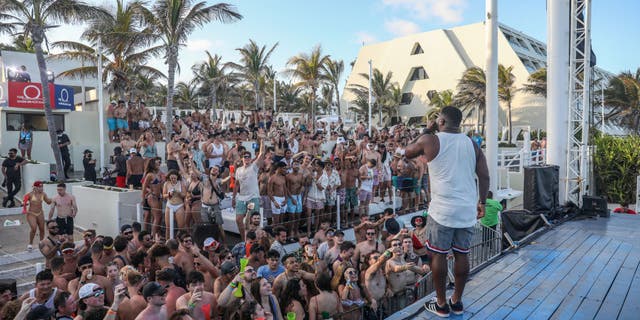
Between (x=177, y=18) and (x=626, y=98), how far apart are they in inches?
1256

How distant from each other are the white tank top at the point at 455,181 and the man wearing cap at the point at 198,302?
2465 millimetres

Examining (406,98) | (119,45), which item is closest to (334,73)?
(406,98)

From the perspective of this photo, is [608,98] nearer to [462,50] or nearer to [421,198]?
[462,50]

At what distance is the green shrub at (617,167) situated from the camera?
15719mm

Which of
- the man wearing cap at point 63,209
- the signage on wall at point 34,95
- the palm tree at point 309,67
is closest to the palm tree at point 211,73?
the palm tree at point 309,67

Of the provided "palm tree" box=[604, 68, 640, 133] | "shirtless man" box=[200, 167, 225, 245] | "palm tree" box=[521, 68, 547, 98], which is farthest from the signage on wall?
"palm tree" box=[604, 68, 640, 133]

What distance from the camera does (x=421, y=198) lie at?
11.3 meters

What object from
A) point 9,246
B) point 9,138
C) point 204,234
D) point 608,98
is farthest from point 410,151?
point 608,98

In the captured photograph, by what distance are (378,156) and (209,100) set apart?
30.3 metres

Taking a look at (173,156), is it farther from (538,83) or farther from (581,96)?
(538,83)

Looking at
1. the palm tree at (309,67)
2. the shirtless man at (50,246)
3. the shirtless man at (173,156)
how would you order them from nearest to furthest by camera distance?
1. the shirtless man at (50,246)
2. the shirtless man at (173,156)
3. the palm tree at (309,67)

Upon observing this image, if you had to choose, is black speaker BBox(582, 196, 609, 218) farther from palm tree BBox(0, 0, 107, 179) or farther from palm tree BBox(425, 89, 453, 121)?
palm tree BBox(425, 89, 453, 121)

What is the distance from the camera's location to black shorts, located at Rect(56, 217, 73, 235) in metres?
8.80

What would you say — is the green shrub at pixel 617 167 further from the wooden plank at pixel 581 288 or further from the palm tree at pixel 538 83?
the palm tree at pixel 538 83
